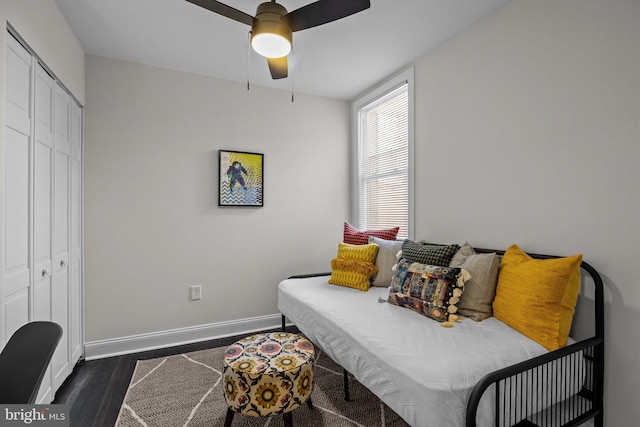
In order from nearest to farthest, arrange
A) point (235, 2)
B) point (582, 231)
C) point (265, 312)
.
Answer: point (582, 231) < point (235, 2) < point (265, 312)

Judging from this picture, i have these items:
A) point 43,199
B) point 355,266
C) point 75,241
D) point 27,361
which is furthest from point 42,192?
point 355,266

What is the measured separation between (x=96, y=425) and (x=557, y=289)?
2602 mm

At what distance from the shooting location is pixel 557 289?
162 centimetres

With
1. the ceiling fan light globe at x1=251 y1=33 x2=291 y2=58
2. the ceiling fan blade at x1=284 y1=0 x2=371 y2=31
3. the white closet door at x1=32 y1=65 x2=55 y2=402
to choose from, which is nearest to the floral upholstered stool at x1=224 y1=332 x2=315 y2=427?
the white closet door at x1=32 y1=65 x2=55 y2=402

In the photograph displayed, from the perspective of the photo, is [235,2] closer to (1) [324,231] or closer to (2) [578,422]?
(1) [324,231]

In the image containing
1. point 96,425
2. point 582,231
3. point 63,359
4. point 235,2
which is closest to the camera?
point 582,231

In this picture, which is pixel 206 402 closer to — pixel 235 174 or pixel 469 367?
pixel 469 367

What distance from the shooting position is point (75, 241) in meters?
2.62

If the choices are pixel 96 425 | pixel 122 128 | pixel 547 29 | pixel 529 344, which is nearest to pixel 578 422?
pixel 529 344

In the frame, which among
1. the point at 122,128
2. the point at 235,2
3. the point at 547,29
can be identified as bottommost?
the point at 122,128

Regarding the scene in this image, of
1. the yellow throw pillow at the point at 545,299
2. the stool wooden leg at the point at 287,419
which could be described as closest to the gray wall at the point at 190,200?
the stool wooden leg at the point at 287,419

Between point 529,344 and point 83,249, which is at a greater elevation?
point 83,249

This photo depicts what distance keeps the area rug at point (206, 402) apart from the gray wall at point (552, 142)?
1286 mm

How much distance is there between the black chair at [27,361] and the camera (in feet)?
3.02
